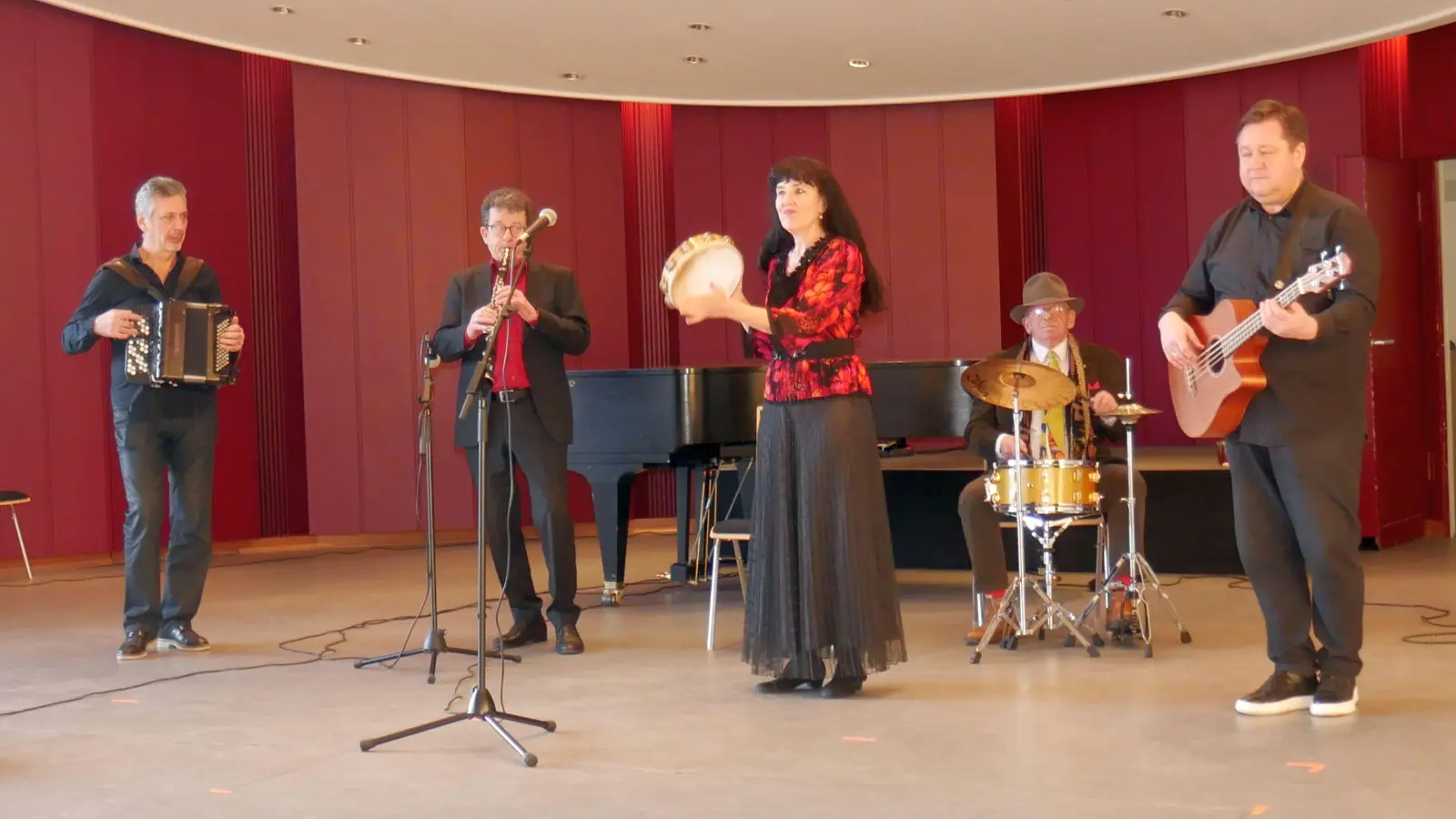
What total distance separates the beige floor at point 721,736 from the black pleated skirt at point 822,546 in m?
0.19

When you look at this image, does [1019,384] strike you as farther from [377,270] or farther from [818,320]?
[377,270]

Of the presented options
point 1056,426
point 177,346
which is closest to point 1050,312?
point 1056,426

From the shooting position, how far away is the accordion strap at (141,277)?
5.38 meters

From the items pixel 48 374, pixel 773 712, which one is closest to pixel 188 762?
pixel 773 712

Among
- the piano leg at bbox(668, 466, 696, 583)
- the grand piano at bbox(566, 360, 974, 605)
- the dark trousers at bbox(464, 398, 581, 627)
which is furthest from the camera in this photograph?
the piano leg at bbox(668, 466, 696, 583)

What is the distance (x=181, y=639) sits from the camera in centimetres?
557

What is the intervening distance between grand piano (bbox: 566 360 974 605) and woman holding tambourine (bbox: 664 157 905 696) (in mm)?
2021

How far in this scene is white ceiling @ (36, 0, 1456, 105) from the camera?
8.01 metres

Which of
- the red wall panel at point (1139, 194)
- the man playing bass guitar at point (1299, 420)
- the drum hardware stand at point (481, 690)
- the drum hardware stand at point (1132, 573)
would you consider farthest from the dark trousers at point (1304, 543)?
the red wall panel at point (1139, 194)

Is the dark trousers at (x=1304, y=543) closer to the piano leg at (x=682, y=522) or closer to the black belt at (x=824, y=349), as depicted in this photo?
the black belt at (x=824, y=349)

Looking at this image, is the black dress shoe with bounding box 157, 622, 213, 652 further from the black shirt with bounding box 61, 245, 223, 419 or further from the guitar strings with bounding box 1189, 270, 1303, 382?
the guitar strings with bounding box 1189, 270, 1303, 382

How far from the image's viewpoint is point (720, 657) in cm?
515

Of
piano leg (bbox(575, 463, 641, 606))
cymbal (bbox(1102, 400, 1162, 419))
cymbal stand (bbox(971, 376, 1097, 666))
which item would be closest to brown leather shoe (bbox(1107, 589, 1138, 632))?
cymbal stand (bbox(971, 376, 1097, 666))

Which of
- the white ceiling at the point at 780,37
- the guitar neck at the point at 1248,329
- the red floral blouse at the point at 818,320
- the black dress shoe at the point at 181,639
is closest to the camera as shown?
the guitar neck at the point at 1248,329
